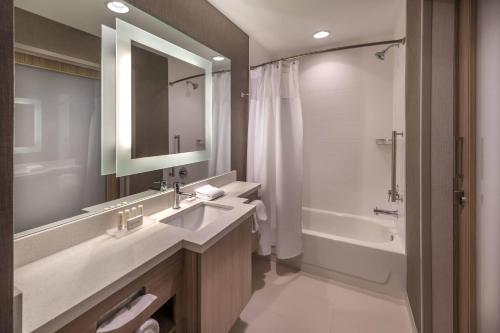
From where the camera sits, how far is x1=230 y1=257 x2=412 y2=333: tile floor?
1.69 m

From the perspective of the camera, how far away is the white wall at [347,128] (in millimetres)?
2611

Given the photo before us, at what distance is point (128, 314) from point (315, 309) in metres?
1.56

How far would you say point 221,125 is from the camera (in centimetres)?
220

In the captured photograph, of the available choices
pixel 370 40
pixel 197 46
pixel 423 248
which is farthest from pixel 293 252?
pixel 370 40

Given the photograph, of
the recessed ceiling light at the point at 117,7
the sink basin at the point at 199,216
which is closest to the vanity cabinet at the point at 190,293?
the sink basin at the point at 199,216

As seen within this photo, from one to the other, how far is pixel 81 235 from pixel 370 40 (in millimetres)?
3179

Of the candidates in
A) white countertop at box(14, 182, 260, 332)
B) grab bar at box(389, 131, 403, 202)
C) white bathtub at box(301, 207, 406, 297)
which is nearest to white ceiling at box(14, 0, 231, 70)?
white countertop at box(14, 182, 260, 332)

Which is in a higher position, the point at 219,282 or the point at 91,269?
the point at 91,269

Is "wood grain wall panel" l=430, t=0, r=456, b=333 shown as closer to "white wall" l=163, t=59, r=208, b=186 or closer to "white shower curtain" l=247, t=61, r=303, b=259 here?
"white shower curtain" l=247, t=61, r=303, b=259

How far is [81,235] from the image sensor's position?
1074mm

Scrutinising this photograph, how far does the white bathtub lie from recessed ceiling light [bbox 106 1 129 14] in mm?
2281

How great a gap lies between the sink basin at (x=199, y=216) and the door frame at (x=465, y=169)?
128 centimetres
